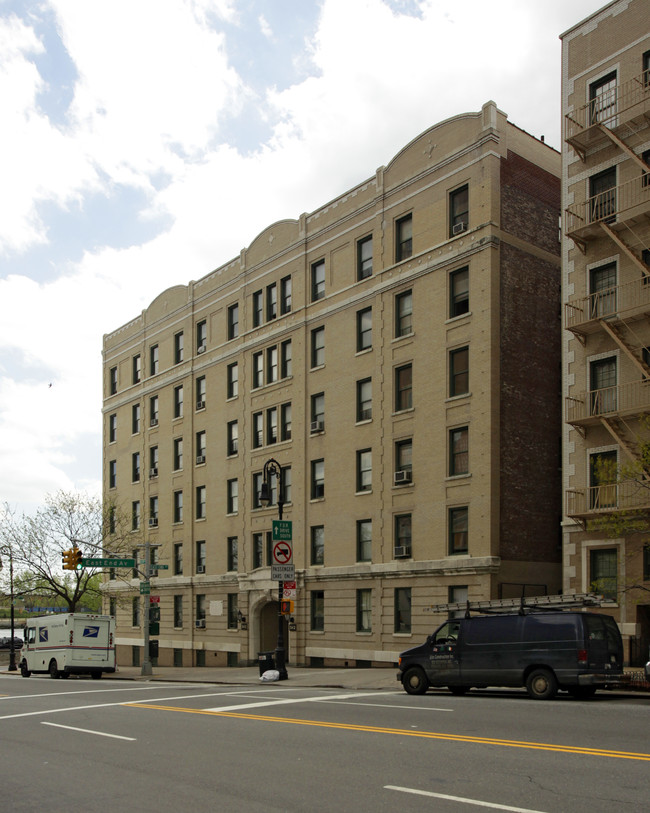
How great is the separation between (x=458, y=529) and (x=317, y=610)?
907cm

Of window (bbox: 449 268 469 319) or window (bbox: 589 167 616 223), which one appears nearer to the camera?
window (bbox: 589 167 616 223)

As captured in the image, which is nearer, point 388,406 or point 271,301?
point 388,406

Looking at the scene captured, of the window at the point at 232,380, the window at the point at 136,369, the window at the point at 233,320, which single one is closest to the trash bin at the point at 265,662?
the window at the point at 232,380

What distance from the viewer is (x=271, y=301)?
145 feet

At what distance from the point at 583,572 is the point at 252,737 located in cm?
1754

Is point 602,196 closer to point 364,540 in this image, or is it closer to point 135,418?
point 364,540

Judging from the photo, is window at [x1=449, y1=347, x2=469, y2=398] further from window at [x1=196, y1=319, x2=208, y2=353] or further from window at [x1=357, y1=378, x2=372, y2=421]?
window at [x1=196, y1=319, x2=208, y2=353]

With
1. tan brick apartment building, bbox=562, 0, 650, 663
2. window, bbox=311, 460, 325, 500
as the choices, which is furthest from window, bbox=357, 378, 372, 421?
tan brick apartment building, bbox=562, 0, 650, 663

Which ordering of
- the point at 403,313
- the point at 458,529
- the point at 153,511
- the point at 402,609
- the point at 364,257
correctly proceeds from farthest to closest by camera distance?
1. the point at 153,511
2. the point at 364,257
3. the point at 403,313
4. the point at 402,609
5. the point at 458,529

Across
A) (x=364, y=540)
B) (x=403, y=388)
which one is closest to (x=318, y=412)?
(x=403, y=388)

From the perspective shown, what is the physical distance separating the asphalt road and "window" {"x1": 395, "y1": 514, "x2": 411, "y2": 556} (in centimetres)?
1522

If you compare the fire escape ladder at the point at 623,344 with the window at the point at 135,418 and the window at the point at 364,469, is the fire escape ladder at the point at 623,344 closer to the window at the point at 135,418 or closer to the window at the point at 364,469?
the window at the point at 364,469

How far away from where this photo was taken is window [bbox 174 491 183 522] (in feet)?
165

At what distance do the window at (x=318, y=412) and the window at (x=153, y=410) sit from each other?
51.7 ft
